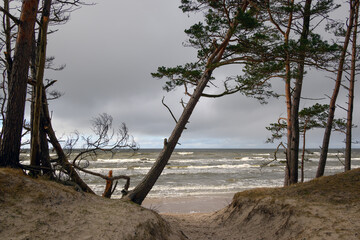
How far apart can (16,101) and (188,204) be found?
9303mm

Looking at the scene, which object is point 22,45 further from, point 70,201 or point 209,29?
point 209,29

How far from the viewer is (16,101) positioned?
5254mm

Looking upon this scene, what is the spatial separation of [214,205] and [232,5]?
8.61m

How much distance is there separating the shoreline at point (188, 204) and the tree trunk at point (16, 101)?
6892 mm

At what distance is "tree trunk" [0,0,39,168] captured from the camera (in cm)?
520

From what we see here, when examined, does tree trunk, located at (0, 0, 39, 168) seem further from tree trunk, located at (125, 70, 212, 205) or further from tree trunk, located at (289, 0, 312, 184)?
tree trunk, located at (289, 0, 312, 184)

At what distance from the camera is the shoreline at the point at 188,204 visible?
11.7 m

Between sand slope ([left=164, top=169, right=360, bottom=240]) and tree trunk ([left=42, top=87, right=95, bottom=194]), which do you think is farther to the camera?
tree trunk ([left=42, top=87, right=95, bottom=194])

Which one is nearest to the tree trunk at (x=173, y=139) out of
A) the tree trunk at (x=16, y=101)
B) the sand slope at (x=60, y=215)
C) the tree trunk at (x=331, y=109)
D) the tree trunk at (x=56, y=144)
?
the tree trunk at (x=56, y=144)

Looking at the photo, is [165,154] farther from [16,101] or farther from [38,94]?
[16,101]

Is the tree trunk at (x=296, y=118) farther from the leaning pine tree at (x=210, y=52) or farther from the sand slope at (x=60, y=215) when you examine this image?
the sand slope at (x=60, y=215)

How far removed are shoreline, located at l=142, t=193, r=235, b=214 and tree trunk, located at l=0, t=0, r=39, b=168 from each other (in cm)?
689

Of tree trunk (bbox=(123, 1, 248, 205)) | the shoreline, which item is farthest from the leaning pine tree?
the shoreline

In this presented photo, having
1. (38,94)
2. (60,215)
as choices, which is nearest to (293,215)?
(60,215)
